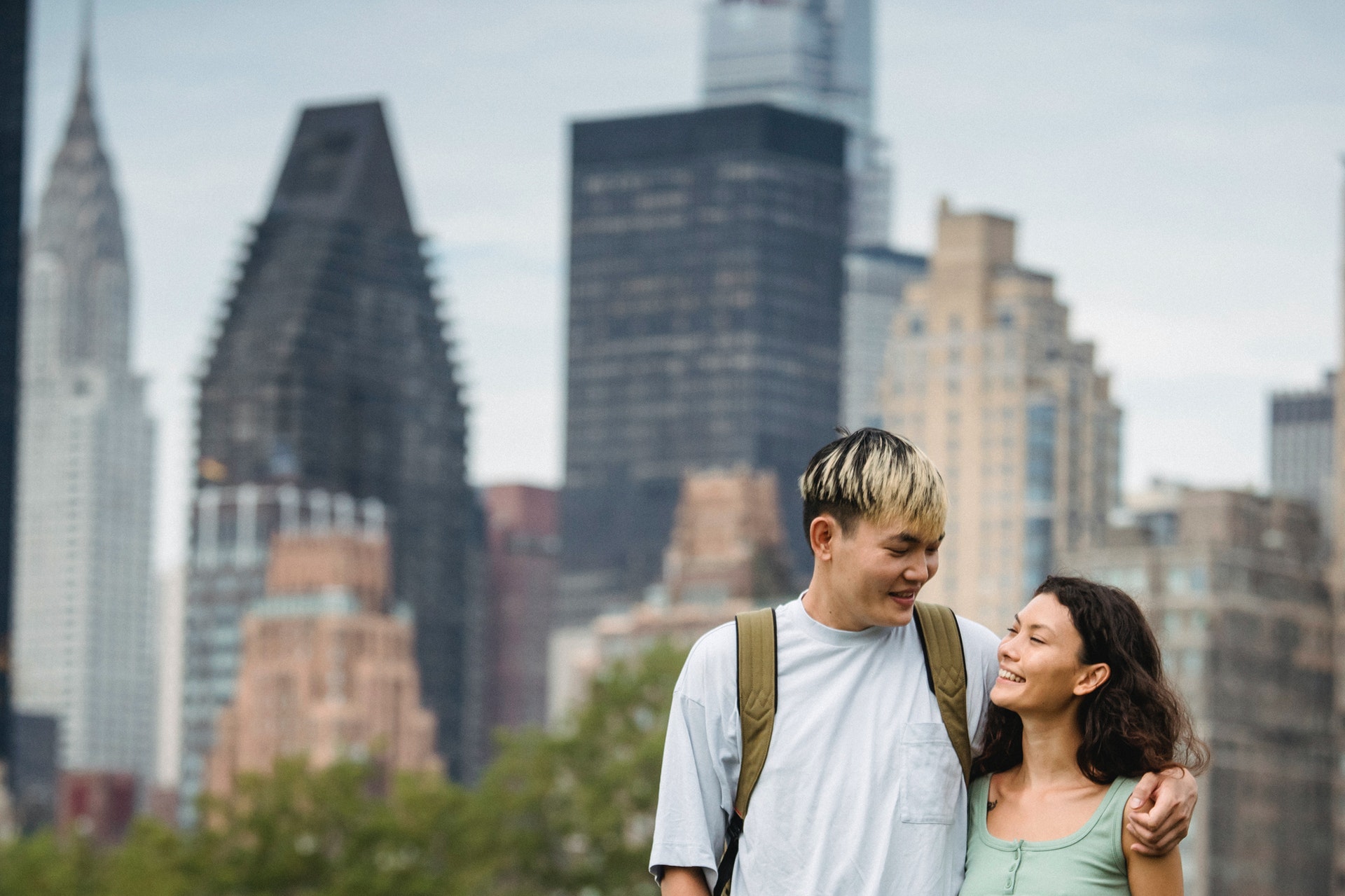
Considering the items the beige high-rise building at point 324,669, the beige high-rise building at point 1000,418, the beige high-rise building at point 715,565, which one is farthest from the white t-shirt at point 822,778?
the beige high-rise building at point 324,669

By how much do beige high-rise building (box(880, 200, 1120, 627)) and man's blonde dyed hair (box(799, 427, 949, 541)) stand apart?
116013mm

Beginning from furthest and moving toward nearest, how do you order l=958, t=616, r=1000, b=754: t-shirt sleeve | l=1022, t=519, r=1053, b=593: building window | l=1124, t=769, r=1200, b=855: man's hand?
l=1022, t=519, r=1053, b=593: building window, l=958, t=616, r=1000, b=754: t-shirt sleeve, l=1124, t=769, r=1200, b=855: man's hand

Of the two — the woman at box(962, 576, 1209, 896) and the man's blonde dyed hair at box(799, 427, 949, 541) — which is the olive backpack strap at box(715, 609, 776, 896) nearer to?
the man's blonde dyed hair at box(799, 427, 949, 541)

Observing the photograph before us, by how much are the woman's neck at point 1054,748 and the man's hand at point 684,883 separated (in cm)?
108

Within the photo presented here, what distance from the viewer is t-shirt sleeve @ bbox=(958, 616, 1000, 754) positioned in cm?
770

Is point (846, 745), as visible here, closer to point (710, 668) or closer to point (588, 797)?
point (710, 668)

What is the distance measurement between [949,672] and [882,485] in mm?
657

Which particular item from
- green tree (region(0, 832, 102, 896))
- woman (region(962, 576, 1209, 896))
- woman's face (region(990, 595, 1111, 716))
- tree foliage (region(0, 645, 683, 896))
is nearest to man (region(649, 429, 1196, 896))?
woman (region(962, 576, 1209, 896))

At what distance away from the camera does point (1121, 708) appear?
753cm

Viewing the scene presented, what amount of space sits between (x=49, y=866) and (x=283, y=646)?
4178 inches

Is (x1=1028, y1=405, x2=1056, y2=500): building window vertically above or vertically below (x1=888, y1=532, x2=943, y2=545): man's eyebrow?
above

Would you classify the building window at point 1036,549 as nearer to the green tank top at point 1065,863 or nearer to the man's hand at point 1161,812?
the green tank top at point 1065,863

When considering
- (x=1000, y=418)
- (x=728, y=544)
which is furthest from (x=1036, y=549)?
(x=728, y=544)

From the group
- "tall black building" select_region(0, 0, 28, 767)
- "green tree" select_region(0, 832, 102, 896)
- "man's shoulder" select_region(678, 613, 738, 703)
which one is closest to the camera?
"man's shoulder" select_region(678, 613, 738, 703)
